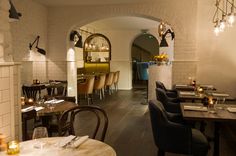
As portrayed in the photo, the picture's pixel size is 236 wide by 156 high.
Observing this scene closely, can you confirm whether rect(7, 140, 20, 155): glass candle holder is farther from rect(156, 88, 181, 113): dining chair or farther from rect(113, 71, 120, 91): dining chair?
rect(113, 71, 120, 91): dining chair

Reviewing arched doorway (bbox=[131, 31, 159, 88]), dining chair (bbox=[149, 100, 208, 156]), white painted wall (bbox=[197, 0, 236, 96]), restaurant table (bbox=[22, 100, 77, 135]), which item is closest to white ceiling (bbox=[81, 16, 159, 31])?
white painted wall (bbox=[197, 0, 236, 96])

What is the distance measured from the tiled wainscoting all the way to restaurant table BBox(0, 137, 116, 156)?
306 mm

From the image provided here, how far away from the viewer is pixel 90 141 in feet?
6.64

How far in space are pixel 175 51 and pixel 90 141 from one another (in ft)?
17.1

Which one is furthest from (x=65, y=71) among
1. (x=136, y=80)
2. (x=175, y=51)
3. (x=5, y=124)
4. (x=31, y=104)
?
(x=136, y=80)

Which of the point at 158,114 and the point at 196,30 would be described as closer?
the point at 158,114

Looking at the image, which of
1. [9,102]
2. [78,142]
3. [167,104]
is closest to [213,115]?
[167,104]

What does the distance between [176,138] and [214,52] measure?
14.4ft

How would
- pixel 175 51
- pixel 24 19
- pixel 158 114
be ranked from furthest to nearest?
pixel 175 51 < pixel 24 19 < pixel 158 114

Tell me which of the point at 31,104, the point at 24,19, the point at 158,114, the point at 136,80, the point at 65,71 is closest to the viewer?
the point at 158,114

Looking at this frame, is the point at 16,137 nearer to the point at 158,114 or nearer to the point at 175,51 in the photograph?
the point at 158,114

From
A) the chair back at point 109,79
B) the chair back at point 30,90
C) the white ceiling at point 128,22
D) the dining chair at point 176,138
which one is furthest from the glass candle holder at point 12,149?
the chair back at point 109,79

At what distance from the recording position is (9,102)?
2209mm

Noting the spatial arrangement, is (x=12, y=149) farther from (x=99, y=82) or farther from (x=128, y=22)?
(x=128, y=22)
